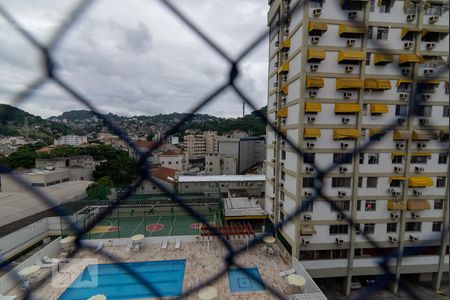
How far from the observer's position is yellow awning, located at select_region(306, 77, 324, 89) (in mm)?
4574

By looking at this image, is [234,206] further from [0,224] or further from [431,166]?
[0,224]

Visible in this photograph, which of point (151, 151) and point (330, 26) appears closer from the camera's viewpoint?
point (151, 151)

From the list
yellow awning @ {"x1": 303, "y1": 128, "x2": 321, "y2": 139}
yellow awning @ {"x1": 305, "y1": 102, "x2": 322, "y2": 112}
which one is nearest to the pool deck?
yellow awning @ {"x1": 303, "y1": 128, "x2": 321, "y2": 139}

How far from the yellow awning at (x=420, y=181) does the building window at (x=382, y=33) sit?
3.11m

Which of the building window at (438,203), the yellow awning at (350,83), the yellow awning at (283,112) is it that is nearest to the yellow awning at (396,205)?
the building window at (438,203)

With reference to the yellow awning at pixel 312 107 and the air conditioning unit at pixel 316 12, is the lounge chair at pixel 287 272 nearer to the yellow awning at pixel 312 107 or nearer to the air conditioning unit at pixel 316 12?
the yellow awning at pixel 312 107

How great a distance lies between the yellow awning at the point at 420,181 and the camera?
515 cm

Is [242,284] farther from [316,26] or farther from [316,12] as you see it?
[316,12]

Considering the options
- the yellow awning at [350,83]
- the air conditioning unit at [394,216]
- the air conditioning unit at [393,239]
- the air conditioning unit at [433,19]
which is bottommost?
the air conditioning unit at [393,239]

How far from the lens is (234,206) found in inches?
330

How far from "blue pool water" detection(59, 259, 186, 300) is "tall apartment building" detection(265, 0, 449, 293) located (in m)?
2.78

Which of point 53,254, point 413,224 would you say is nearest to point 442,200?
point 413,224

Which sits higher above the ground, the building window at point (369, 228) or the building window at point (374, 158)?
the building window at point (374, 158)

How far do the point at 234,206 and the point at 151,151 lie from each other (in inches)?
316
